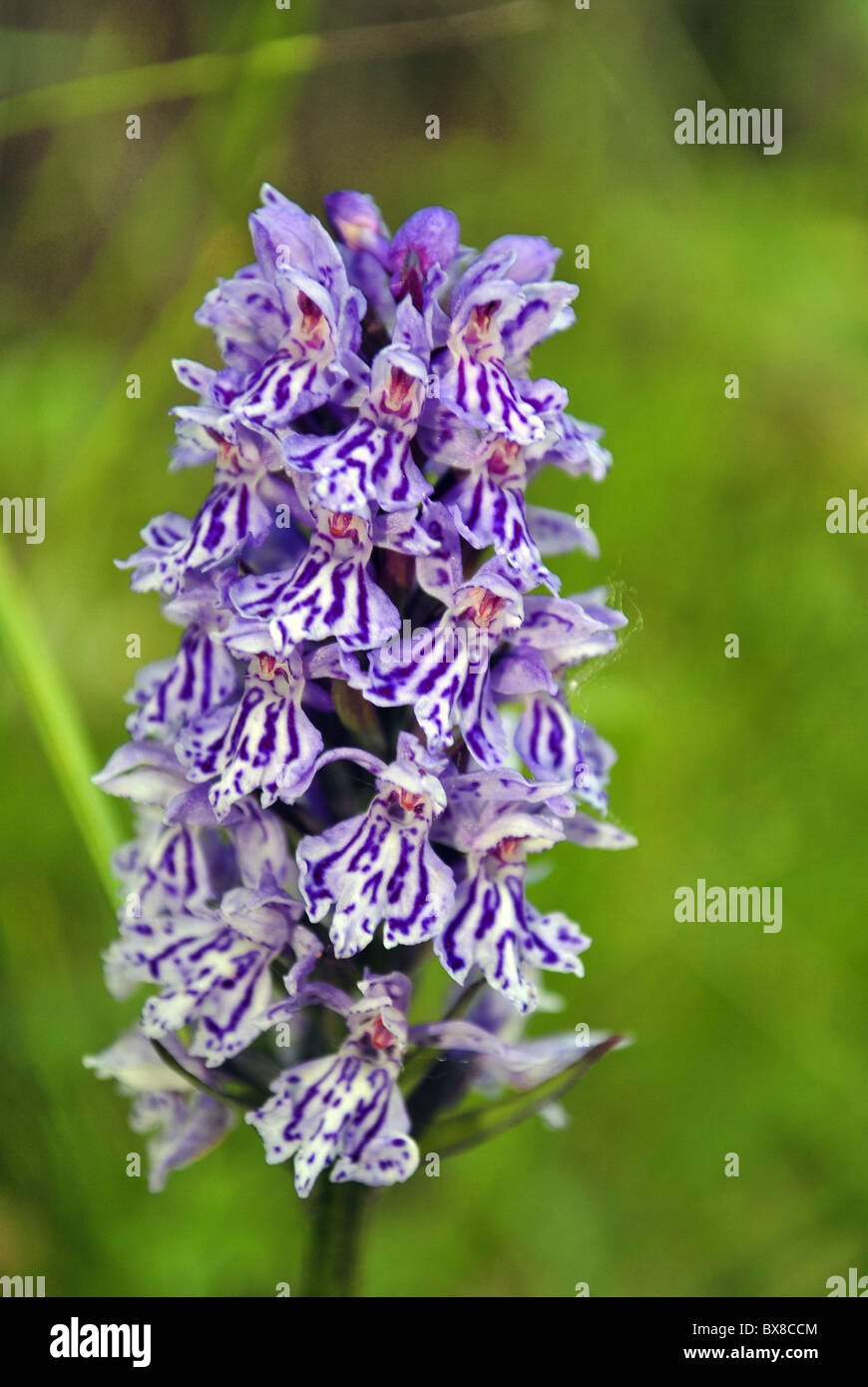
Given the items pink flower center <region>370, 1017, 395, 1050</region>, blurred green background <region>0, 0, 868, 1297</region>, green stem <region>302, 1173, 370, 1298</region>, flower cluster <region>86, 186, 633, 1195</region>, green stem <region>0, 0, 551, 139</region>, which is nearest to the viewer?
flower cluster <region>86, 186, 633, 1195</region>

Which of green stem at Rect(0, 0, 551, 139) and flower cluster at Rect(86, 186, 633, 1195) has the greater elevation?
green stem at Rect(0, 0, 551, 139)

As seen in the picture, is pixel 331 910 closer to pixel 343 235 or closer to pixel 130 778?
pixel 130 778

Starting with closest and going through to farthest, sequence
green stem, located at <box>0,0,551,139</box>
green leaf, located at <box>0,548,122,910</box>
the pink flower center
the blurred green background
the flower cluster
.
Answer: the flower cluster < the pink flower center < green leaf, located at <box>0,548,122,910</box> < green stem, located at <box>0,0,551,139</box> < the blurred green background

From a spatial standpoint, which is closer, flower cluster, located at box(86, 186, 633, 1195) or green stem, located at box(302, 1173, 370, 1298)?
flower cluster, located at box(86, 186, 633, 1195)

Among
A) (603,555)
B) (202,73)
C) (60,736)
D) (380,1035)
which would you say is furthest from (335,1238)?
(202,73)

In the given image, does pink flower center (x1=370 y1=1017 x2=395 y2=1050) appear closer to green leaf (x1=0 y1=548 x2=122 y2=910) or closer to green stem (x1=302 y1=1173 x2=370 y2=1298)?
green stem (x1=302 y1=1173 x2=370 y2=1298)

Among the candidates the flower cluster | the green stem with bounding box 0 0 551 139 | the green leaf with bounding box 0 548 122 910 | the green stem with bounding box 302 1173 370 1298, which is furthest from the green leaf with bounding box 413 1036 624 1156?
the green stem with bounding box 0 0 551 139

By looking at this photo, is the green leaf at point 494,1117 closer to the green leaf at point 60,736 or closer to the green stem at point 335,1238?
the green stem at point 335,1238

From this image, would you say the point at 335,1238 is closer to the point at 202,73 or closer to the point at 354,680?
the point at 354,680

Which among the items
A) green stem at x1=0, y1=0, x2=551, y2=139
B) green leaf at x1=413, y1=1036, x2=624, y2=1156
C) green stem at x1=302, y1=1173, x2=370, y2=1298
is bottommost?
green stem at x1=302, y1=1173, x2=370, y2=1298
